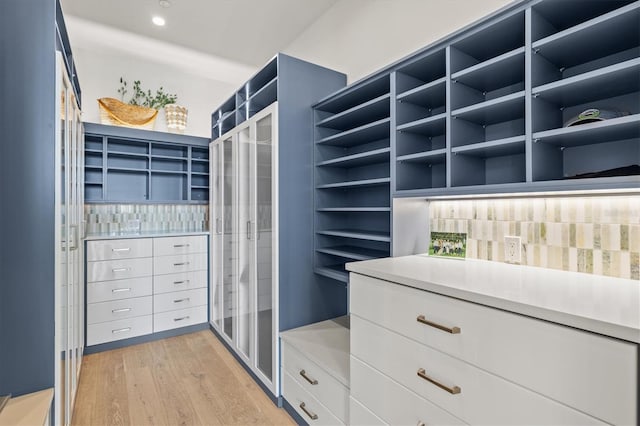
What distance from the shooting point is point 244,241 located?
2590 millimetres

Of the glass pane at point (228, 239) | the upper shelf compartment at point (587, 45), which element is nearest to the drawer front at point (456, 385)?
the upper shelf compartment at point (587, 45)

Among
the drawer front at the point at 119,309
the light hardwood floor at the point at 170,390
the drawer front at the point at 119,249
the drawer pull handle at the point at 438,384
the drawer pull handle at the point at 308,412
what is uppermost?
the drawer front at the point at 119,249

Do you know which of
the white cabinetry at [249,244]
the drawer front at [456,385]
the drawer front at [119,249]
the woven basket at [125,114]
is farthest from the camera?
the woven basket at [125,114]

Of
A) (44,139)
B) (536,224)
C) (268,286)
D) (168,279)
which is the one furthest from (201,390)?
(536,224)

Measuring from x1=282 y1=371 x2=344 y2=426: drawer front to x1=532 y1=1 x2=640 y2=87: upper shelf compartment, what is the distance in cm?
181

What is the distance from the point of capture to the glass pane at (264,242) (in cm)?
222

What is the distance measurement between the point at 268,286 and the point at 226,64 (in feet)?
9.68

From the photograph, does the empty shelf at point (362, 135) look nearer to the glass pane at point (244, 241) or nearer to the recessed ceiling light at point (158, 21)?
the glass pane at point (244, 241)

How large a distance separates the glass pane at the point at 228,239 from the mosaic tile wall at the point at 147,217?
1.00m

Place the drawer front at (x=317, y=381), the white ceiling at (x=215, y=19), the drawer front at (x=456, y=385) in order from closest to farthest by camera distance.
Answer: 1. the drawer front at (x=456, y=385)
2. the drawer front at (x=317, y=381)
3. the white ceiling at (x=215, y=19)

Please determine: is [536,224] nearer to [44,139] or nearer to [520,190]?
[520,190]

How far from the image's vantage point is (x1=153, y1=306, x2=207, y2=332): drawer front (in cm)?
314

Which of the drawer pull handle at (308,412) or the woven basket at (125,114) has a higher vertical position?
the woven basket at (125,114)

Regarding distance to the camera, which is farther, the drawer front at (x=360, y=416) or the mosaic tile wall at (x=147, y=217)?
the mosaic tile wall at (x=147, y=217)
